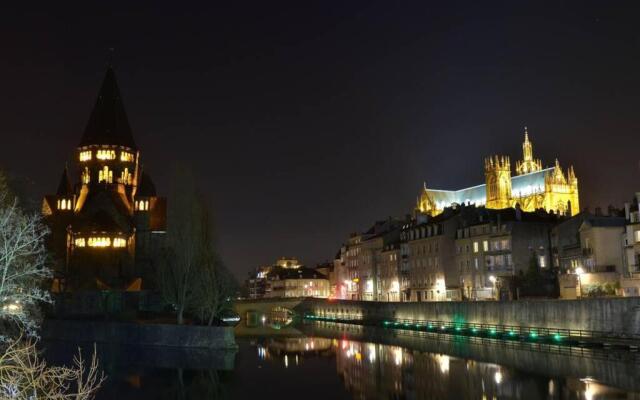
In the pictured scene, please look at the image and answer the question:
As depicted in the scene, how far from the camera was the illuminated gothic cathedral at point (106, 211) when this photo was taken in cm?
10319

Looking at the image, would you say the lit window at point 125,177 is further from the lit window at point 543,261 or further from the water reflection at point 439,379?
the lit window at point 543,261

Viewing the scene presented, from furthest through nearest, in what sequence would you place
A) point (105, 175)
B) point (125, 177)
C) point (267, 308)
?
point (267, 308) < point (125, 177) < point (105, 175)

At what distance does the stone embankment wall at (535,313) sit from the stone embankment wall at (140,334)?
28158 millimetres

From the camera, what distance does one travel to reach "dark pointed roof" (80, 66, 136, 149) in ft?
399

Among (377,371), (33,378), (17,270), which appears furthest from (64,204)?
(33,378)

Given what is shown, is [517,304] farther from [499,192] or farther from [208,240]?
[499,192]

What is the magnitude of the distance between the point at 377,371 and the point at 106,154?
8377 centimetres

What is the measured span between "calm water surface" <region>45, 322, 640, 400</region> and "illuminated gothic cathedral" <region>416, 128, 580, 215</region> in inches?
3179

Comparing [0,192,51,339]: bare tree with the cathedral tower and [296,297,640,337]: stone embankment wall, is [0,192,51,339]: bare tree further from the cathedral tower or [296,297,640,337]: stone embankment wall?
the cathedral tower

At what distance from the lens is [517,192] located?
15738 centimetres

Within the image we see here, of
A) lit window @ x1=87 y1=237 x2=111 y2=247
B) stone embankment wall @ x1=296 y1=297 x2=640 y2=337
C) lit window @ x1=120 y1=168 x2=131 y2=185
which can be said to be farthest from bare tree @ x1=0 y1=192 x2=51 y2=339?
lit window @ x1=120 y1=168 x2=131 y2=185

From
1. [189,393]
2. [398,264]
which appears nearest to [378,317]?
[398,264]

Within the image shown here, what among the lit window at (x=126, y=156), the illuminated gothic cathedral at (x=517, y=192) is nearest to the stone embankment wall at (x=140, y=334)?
the lit window at (x=126, y=156)

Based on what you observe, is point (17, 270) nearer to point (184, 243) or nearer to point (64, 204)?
point (184, 243)
